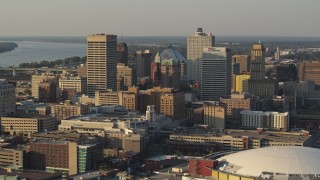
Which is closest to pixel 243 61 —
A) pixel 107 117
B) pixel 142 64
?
pixel 142 64

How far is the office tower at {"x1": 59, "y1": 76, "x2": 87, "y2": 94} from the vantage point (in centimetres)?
4247

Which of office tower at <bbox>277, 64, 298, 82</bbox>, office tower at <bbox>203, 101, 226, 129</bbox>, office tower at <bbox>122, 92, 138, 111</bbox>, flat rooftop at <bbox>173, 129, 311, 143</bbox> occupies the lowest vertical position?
flat rooftop at <bbox>173, 129, 311, 143</bbox>

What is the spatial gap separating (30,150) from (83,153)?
→ 2.00 meters

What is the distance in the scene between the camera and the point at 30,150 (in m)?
23.9

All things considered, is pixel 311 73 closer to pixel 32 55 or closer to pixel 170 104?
pixel 170 104

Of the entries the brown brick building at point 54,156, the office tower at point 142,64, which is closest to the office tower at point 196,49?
the office tower at point 142,64

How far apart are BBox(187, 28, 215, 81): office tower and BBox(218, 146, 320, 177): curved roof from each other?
34.7 meters

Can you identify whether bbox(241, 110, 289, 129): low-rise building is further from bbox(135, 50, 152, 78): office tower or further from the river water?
the river water

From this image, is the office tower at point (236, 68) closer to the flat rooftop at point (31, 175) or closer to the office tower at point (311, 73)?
the office tower at point (311, 73)

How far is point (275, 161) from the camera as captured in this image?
16.3 metres

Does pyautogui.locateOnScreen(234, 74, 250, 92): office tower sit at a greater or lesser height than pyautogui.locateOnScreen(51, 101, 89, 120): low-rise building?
greater

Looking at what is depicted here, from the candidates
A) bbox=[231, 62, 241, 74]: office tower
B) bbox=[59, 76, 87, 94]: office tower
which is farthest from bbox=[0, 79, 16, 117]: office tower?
bbox=[231, 62, 241, 74]: office tower

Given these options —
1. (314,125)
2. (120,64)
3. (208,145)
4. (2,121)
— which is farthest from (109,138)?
(120,64)

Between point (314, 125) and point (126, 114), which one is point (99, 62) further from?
point (314, 125)
